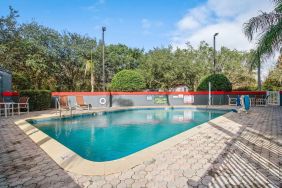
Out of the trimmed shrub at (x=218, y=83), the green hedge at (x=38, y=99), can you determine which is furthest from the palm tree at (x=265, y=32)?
the green hedge at (x=38, y=99)

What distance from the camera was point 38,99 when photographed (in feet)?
43.9

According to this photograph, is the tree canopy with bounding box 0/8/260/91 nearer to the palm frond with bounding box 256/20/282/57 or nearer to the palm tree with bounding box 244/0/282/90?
the palm tree with bounding box 244/0/282/90

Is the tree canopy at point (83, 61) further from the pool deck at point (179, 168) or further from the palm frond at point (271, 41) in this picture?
the pool deck at point (179, 168)

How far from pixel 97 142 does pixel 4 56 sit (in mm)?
15698

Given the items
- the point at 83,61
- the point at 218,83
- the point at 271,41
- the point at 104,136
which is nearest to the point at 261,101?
the point at 218,83

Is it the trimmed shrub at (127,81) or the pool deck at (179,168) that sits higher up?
the trimmed shrub at (127,81)

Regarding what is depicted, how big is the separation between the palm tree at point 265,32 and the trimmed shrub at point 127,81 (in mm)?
11156

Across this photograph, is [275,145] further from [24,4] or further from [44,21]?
[44,21]

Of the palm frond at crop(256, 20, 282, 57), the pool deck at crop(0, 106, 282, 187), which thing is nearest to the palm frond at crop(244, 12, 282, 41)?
the palm frond at crop(256, 20, 282, 57)

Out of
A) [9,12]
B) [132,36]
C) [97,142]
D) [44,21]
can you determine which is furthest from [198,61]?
[97,142]

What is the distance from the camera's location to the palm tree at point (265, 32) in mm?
5809

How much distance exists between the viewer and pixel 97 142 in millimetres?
6988

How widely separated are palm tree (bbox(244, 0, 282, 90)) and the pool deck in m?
2.68

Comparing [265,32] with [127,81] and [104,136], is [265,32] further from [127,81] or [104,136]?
[127,81]
